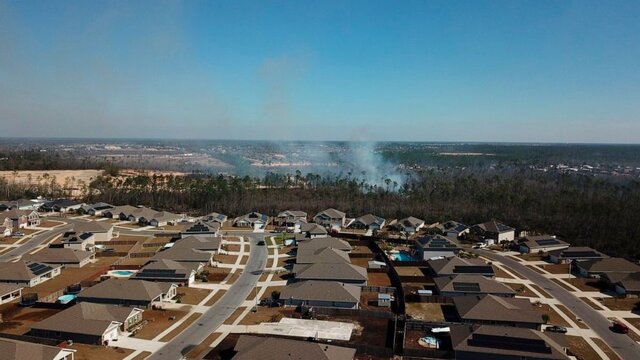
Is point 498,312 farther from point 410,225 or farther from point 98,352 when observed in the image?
point 410,225

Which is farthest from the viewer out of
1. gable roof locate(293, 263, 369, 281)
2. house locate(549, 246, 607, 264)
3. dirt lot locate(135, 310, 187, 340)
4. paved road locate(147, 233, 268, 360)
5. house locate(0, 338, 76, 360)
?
house locate(549, 246, 607, 264)

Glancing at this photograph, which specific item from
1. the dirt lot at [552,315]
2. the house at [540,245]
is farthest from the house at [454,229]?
the dirt lot at [552,315]

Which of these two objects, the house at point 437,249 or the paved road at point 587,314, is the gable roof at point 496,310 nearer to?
the paved road at point 587,314

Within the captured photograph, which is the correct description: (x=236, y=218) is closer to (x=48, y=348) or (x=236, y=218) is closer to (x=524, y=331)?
(x=48, y=348)

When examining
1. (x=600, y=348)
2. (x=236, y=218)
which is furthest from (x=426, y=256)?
(x=236, y=218)

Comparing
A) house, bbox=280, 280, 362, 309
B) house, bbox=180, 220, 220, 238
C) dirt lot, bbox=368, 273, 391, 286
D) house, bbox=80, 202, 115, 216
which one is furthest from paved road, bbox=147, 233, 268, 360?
house, bbox=80, 202, 115, 216

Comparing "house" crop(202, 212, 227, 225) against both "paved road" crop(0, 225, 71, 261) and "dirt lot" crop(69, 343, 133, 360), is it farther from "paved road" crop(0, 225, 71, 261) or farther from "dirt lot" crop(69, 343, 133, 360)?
"dirt lot" crop(69, 343, 133, 360)

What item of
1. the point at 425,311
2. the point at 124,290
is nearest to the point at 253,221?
the point at 124,290
